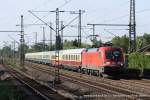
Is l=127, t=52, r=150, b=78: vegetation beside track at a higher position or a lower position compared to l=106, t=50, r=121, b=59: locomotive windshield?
lower

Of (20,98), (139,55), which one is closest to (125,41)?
(139,55)

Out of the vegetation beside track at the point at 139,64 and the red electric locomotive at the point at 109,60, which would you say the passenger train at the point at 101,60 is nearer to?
the red electric locomotive at the point at 109,60

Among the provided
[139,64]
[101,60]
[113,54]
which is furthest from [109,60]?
[139,64]

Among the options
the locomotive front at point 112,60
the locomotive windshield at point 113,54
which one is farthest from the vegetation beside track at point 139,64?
the locomotive windshield at point 113,54

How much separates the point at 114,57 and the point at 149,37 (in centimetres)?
10552

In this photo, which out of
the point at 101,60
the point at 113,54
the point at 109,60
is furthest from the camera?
the point at 101,60

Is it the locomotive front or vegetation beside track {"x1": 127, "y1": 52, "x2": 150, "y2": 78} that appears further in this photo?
vegetation beside track {"x1": 127, "y1": 52, "x2": 150, "y2": 78}

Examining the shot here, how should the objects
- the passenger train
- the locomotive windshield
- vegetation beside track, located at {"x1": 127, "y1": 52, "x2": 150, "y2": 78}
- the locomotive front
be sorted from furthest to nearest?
1. vegetation beside track, located at {"x1": 127, "y1": 52, "x2": 150, "y2": 78}
2. the locomotive windshield
3. the passenger train
4. the locomotive front

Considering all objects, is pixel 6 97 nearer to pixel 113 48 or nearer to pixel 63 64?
pixel 113 48

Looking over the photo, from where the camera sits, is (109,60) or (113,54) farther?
(113,54)

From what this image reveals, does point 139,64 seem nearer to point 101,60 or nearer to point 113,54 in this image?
point 113,54

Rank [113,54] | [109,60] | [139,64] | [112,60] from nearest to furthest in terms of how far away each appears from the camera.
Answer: [109,60]
[112,60]
[113,54]
[139,64]

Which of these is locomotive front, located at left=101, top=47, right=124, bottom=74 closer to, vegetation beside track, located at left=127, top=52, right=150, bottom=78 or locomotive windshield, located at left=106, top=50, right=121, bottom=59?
locomotive windshield, located at left=106, top=50, right=121, bottom=59

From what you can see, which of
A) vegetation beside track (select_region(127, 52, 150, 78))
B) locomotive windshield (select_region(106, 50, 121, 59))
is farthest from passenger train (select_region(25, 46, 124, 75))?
vegetation beside track (select_region(127, 52, 150, 78))
